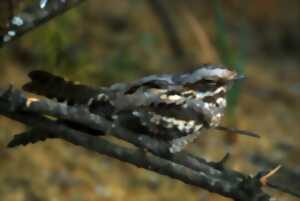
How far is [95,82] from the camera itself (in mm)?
2064

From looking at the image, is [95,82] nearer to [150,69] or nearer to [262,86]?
[150,69]

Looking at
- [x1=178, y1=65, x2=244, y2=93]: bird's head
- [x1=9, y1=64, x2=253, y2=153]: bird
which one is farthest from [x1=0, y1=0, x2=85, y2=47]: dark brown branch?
[x1=178, y1=65, x2=244, y2=93]: bird's head

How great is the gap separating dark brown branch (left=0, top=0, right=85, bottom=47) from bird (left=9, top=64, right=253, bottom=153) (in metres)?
0.07

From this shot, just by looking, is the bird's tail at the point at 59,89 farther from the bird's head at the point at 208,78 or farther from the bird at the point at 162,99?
the bird's head at the point at 208,78

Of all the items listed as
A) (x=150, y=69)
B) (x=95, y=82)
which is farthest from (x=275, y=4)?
(x=95, y=82)

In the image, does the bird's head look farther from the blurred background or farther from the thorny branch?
the blurred background

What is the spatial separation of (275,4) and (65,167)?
1.10 m

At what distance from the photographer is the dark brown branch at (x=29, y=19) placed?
992 millimetres

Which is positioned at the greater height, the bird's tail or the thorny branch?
the bird's tail

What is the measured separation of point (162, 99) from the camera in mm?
965

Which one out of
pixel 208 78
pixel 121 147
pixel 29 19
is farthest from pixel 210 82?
pixel 29 19

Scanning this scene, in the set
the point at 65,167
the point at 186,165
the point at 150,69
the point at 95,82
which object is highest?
the point at 150,69

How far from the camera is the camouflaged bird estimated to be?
3.15 feet

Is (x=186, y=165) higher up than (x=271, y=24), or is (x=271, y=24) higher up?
(x=271, y=24)
